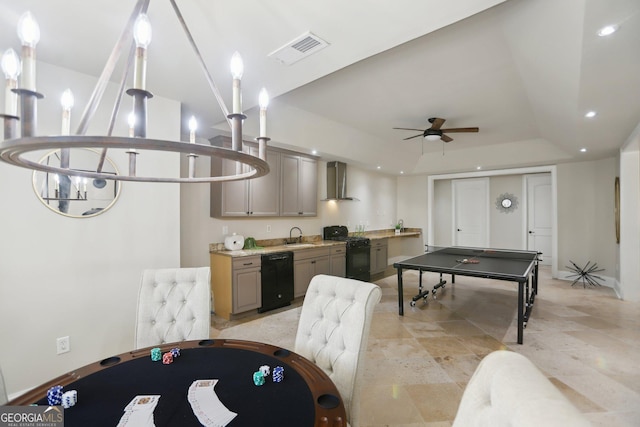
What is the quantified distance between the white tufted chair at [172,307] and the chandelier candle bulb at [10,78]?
1506 millimetres

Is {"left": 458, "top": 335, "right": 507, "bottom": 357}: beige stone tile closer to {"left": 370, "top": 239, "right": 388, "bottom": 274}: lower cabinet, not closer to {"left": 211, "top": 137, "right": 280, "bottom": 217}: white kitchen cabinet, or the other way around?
{"left": 370, "top": 239, "right": 388, "bottom": 274}: lower cabinet

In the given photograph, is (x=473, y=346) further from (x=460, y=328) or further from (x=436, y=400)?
(x=436, y=400)

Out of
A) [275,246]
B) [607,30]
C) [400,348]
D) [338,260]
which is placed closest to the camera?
[607,30]

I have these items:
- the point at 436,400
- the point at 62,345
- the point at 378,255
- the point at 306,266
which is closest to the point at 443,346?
the point at 436,400

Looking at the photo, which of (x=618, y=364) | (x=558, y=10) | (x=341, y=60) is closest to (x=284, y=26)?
(x=341, y=60)

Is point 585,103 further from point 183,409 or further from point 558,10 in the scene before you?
point 183,409

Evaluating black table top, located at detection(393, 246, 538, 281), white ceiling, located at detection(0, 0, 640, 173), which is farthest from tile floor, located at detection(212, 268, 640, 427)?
white ceiling, located at detection(0, 0, 640, 173)

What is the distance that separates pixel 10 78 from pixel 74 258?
2.22 metres

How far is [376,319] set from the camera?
4.03 m

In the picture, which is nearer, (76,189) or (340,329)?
(340,329)

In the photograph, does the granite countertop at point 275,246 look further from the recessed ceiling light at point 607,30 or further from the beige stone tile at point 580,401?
the recessed ceiling light at point 607,30

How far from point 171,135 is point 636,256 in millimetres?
6812

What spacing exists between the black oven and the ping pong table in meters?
1.33

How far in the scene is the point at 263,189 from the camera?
4590mm
